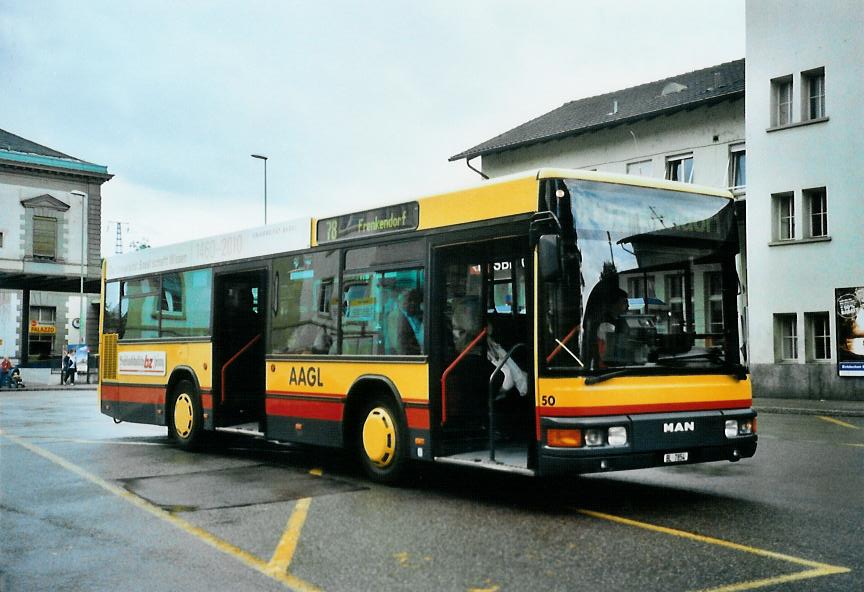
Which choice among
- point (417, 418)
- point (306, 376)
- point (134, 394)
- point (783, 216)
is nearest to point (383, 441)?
point (417, 418)

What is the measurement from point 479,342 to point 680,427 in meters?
2.16

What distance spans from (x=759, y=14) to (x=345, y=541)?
25.4m

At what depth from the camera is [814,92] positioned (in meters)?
27.2

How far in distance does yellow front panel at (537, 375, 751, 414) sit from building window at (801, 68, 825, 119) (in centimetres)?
2101

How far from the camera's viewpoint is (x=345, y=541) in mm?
6918

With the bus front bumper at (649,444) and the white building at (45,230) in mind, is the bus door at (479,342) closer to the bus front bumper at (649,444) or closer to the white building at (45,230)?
the bus front bumper at (649,444)

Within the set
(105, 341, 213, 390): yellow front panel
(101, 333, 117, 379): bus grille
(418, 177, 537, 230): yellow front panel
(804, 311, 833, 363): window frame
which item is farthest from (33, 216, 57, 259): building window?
(418, 177, 537, 230): yellow front panel

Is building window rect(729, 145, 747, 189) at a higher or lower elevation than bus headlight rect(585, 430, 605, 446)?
higher

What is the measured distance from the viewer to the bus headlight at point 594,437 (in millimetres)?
7574

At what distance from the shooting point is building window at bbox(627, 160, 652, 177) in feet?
113

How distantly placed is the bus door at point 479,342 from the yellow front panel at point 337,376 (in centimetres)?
23

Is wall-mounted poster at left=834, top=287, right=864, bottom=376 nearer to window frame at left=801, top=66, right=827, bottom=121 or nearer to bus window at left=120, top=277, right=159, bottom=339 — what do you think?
window frame at left=801, top=66, right=827, bottom=121

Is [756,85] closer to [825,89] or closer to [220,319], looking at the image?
[825,89]

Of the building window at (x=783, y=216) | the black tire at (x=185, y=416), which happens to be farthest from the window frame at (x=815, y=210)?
the black tire at (x=185, y=416)
